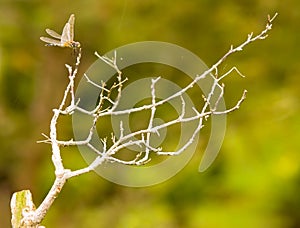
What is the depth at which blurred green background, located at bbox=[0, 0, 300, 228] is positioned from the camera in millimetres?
3102

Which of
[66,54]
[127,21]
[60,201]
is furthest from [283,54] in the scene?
[60,201]

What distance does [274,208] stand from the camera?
365 centimetres

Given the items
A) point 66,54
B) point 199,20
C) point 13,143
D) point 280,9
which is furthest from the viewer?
point 13,143

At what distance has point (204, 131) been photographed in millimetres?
3352

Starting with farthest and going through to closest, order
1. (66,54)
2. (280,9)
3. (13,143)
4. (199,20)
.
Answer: (13,143), (66,54), (199,20), (280,9)

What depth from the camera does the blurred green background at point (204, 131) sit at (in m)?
3.10

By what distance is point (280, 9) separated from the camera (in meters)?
2.98

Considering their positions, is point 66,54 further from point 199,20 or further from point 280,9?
point 280,9

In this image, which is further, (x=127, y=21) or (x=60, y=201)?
(x=60, y=201)

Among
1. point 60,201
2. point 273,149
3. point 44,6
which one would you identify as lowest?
point 60,201

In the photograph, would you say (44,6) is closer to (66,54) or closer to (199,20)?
(66,54)

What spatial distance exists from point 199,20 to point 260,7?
302 mm

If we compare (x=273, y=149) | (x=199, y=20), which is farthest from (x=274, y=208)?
(x=199, y=20)

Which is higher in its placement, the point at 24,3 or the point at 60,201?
the point at 24,3
